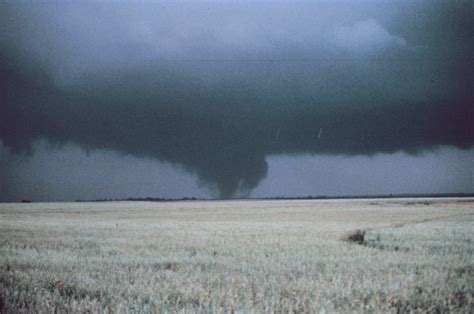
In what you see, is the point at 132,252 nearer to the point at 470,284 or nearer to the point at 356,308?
the point at 356,308

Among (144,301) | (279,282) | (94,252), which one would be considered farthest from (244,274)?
(94,252)

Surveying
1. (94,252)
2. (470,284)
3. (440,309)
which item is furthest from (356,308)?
(94,252)

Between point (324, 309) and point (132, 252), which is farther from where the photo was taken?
point (132, 252)

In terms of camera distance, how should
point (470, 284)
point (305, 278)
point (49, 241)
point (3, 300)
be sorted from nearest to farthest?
point (3, 300) < point (470, 284) < point (305, 278) < point (49, 241)

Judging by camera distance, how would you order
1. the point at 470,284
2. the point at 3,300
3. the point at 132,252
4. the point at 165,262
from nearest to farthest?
the point at 3,300 < the point at 470,284 < the point at 165,262 < the point at 132,252

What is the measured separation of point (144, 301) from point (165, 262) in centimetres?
471

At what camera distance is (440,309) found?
7672mm

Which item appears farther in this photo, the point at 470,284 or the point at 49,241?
the point at 49,241

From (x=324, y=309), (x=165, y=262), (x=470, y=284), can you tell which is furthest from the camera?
(x=165, y=262)

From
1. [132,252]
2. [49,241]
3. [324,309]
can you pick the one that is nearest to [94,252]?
[132,252]

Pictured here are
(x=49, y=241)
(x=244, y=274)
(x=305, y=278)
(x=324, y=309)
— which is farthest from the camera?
(x=49, y=241)

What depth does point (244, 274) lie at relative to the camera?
10.7m

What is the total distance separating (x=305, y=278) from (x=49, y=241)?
13.9 metres

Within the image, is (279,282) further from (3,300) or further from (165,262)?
(3,300)
